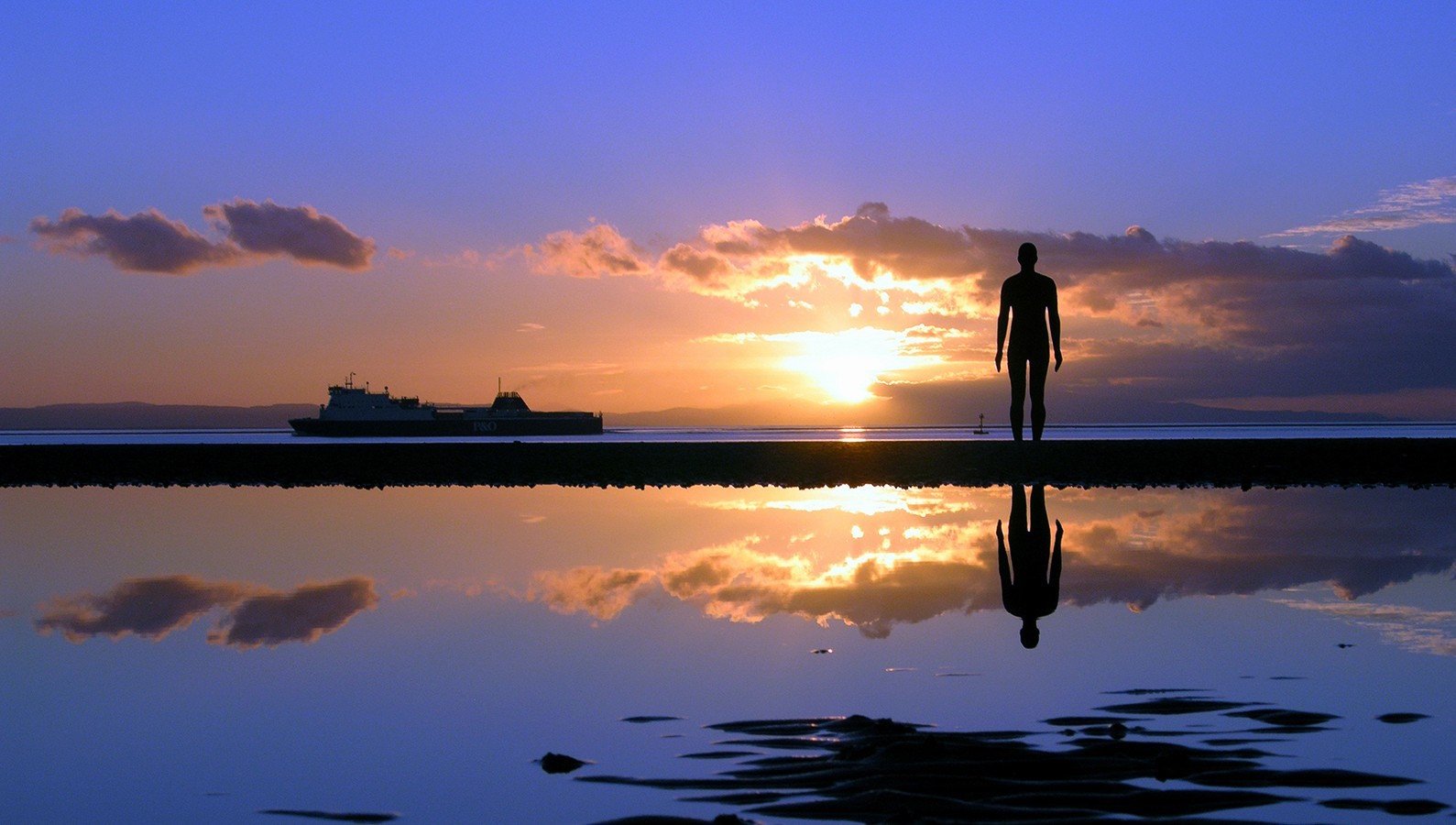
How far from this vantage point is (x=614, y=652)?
4754mm

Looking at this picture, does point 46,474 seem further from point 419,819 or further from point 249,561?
point 419,819

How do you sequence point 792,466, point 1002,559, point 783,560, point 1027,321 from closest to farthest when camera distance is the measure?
point 1002,559, point 783,560, point 1027,321, point 792,466

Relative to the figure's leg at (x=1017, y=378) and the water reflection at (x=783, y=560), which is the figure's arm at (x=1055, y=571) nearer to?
the water reflection at (x=783, y=560)

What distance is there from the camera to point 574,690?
4.07 m

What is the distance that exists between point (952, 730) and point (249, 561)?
6464mm

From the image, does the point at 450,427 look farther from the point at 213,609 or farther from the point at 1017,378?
the point at 213,609

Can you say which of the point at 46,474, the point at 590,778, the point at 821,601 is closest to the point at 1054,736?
the point at 590,778

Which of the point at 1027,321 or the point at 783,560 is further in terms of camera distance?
the point at 1027,321

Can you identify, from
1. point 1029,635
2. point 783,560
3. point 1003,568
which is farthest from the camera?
point 783,560

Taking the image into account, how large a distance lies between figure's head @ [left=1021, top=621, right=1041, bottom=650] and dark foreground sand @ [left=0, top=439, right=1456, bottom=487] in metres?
12.3

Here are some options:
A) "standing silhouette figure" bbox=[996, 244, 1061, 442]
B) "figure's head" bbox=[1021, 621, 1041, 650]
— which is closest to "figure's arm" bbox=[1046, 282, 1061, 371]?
"standing silhouette figure" bbox=[996, 244, 1061, 442]

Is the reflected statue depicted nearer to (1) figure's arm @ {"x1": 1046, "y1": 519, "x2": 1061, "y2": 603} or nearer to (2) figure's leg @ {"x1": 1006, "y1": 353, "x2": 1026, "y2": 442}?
(1) figure's arm @ {"x1": 1046, "y1": 519, "x2": 1061, "y2": 603}

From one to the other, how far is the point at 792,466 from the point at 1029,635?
16.2 meters

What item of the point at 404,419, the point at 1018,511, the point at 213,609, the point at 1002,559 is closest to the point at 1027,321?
the point at 1018,511
